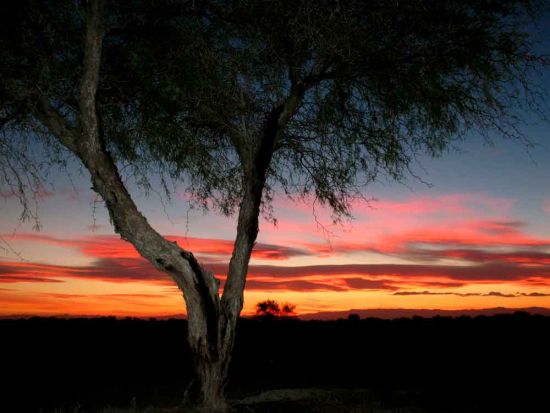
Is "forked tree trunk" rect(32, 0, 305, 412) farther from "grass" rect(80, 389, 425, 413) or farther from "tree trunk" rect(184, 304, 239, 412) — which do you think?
"grass" rect(80, 389, 425, 413)

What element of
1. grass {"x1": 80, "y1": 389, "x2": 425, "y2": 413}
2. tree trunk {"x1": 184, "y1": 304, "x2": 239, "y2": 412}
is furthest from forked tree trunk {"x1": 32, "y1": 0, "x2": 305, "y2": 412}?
grass {"x1": 80, "y1": 389, "x2": 425, "y2": 413}

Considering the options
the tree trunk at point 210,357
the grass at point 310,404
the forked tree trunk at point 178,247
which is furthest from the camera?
the grass at point 310,404

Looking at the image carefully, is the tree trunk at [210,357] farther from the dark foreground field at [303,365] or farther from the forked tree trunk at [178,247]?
the dark foreground field at [303,365]

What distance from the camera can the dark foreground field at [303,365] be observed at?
474 inches

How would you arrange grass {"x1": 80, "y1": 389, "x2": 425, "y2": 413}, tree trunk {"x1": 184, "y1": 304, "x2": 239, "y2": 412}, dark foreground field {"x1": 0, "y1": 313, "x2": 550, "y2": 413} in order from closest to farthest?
tree trunk {"x1": 184, "y1": 304, "x2": 239, "y2": 412} < grass {"x1": 80, "y1": 389, "x2": 425, "y2": 413} < dark foreground field {"x1": 0, "y1": 313, "x2": 550, "y2": 413}

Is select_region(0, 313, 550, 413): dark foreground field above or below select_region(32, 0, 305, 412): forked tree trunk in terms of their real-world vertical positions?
below

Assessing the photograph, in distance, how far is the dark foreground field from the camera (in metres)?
12.0

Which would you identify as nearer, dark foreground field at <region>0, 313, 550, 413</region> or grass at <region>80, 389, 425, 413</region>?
grass at <region>80, 389, 425, 413</region>

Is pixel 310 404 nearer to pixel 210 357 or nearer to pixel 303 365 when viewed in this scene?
pixel 210 357

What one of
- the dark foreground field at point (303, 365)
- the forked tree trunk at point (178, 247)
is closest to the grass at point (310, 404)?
the dark foreground field at point (303, 365)

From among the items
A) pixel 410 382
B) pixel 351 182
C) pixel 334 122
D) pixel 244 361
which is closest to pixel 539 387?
pixel 410 382

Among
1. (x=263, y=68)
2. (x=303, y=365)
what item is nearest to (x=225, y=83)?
(x=263, y=68)

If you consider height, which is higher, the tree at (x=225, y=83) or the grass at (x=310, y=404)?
the tree at (x=225, y=83)

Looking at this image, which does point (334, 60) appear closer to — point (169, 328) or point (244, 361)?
point (244, 361)
